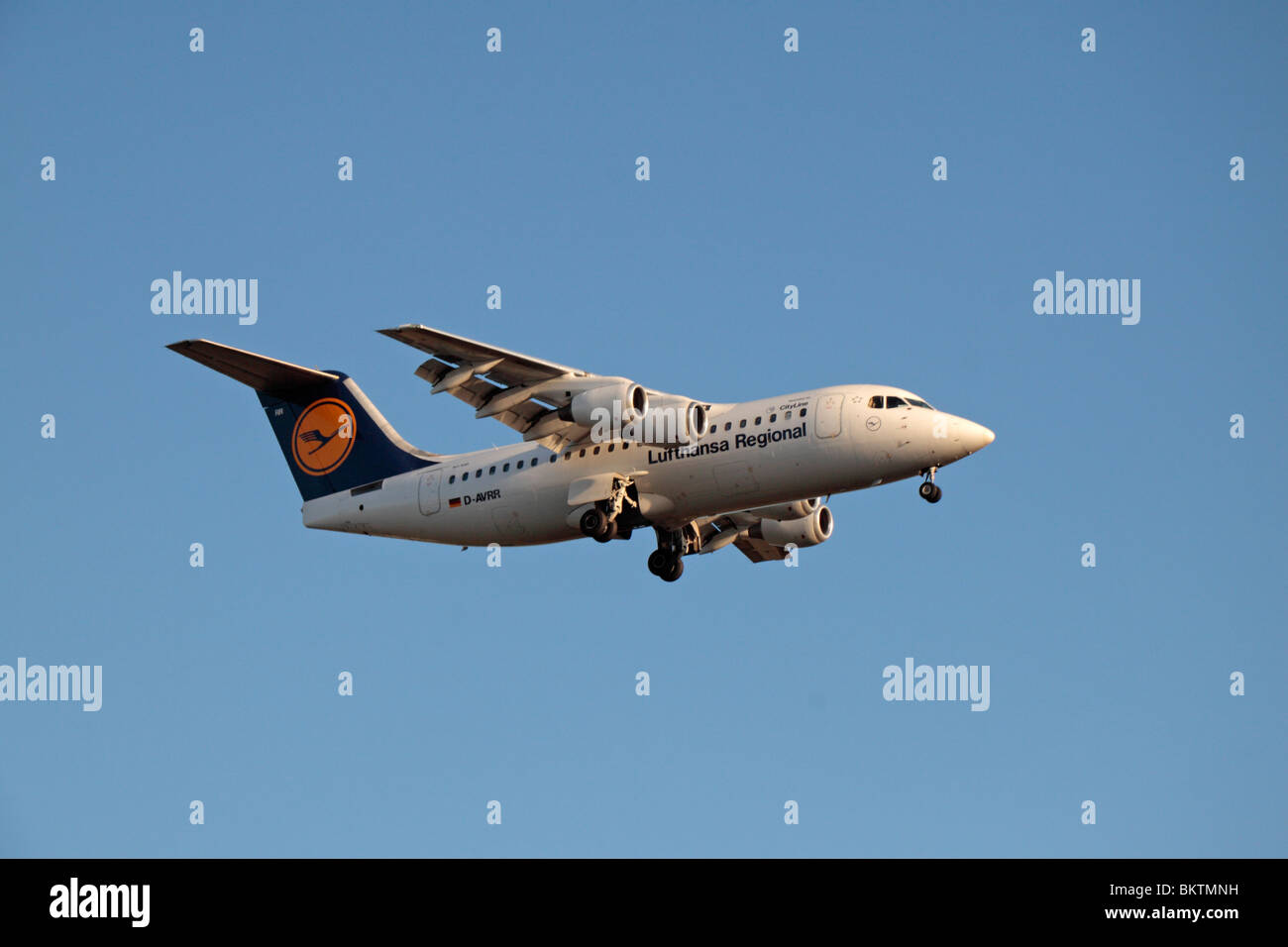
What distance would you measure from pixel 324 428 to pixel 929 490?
38.4 feet

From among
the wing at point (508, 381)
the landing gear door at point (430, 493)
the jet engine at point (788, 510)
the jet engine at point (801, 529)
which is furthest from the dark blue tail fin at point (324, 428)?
the jet engine at point (801, 529)

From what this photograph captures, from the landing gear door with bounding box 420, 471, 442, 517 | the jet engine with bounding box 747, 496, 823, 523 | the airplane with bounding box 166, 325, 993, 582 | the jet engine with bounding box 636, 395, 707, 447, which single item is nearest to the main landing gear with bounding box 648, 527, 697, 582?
the airplane with bounding box 166, 325, 993, 582

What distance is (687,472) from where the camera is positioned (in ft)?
88.8

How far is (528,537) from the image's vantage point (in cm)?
2873

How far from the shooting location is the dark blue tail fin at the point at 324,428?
30.5 m

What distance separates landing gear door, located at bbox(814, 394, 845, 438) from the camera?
25828mm

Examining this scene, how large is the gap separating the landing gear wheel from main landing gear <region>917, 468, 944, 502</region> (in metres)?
4.96

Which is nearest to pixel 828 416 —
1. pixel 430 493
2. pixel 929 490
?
pixel 929 490

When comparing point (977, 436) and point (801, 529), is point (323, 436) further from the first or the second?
point (977, 436)

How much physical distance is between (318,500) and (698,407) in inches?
316

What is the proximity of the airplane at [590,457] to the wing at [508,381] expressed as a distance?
0.03 m

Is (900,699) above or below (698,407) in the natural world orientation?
below
